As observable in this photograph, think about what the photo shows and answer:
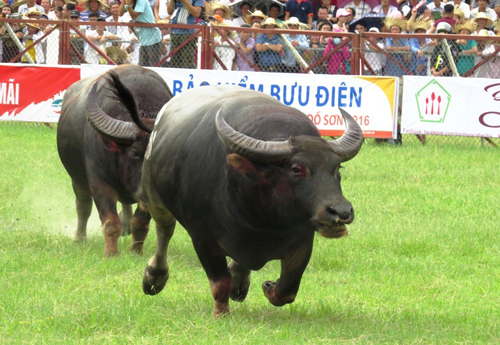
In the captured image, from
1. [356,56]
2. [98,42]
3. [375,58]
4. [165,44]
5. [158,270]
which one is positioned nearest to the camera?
[158,270]

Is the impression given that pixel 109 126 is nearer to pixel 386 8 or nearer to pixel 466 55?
pixel 466 55

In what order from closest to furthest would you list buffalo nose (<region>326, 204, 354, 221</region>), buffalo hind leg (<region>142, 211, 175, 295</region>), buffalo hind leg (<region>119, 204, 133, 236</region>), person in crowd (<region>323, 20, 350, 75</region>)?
buffalo nose (<region>326, 204, 354, 221</region>)
buffalo hind leg (<region>142, 211, 175, 295</region>)
buffalo hind leg (<region>119, 204, 133, 236</region>)
person in crowd (<region>323, 20, 350, 75</region>)

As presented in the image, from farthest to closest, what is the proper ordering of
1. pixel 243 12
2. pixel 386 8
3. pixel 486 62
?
pixel 386 8
pixel 243 12
pixel 486 62

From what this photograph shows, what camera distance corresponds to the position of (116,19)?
18562mm

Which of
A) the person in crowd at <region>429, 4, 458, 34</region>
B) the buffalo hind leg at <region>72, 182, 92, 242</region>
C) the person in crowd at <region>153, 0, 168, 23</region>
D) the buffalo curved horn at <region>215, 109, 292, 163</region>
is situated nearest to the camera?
the buffalo curved horn at <region>215, 109, 292, 163</region>

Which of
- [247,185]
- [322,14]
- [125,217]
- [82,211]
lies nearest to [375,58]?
[322,14]

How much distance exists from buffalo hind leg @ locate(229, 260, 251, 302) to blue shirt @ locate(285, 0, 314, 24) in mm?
14195

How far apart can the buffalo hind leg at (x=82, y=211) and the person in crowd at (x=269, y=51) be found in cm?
751

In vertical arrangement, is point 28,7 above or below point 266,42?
below

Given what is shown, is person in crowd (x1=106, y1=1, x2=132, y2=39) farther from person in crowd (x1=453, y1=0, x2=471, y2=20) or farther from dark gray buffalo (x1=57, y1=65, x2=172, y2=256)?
dark gray buffalo (x1=57, y1=65, x2=172, y2=256)

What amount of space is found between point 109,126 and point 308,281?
7.15 ft

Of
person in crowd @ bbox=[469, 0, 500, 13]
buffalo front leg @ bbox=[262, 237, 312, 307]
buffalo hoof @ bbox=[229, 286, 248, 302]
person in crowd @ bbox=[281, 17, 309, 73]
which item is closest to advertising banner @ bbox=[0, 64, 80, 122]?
person in crowd @ bbox=[281, 17, 309, 73]

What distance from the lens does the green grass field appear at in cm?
568

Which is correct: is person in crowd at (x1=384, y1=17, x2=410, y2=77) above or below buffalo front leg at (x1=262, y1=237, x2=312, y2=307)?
below
